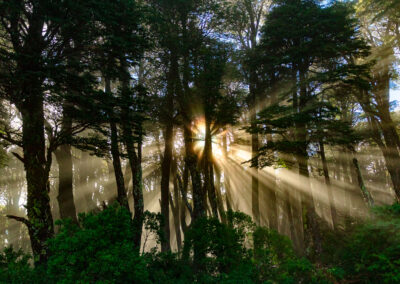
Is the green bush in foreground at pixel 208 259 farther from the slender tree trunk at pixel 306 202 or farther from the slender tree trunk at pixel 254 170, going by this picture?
the slender tree trunk at pixel 254 170

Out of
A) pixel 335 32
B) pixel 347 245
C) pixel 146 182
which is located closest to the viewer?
pixel 347 245

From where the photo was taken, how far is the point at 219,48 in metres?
15.1

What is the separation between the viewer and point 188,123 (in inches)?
563

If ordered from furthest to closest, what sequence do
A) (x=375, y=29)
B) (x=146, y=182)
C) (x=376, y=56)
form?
(x=146, y=182), (x=375, y=29), (x=376, y=56)

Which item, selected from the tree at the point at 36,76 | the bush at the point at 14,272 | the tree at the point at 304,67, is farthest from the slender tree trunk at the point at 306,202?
the bush at the point at 14,272

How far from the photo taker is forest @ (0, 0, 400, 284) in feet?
21.1

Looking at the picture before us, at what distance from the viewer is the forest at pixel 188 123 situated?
6438 mm

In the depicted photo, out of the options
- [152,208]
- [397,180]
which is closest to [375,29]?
[397,180]

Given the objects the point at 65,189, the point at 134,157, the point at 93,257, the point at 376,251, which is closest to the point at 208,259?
the point at 93,257

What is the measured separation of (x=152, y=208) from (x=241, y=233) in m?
28.7

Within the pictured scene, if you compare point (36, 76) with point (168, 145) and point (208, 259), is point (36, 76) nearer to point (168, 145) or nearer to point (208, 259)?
point (208, 259)

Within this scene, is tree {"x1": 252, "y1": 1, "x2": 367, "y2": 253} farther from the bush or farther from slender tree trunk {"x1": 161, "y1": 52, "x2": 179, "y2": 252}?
the bush

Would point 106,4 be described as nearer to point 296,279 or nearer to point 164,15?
point 164,15

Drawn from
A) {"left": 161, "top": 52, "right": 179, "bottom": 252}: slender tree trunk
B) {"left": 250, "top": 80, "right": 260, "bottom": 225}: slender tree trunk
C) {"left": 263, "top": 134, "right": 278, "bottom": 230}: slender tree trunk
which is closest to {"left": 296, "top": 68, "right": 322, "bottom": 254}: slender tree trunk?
{"left": 250, "top": 80, "right": 260, "bottom": 225}: slender tree trunk
